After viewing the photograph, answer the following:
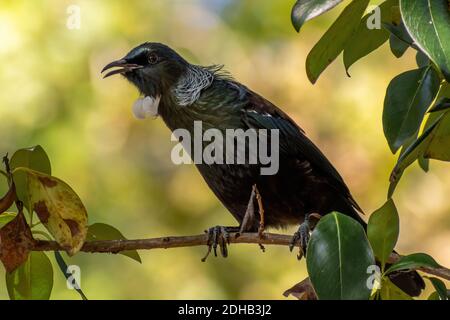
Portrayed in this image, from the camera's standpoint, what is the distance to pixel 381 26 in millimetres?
2016

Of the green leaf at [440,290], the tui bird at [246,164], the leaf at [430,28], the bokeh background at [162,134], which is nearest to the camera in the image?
the leaf at [430,28]

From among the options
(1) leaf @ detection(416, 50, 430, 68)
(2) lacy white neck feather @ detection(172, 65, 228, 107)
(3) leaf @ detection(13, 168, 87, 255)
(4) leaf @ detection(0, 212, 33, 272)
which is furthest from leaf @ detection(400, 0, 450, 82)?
(2) lacy white neck feather @ detection(172, 65, 228, 107)

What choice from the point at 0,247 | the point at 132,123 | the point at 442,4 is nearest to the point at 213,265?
the point at 132,123

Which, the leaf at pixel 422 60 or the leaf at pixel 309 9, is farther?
the leaf at pixel 422 60

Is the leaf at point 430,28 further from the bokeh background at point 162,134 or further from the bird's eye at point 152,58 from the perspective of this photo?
the bokeh background at point 162,134

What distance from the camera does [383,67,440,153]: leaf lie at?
1.98 m

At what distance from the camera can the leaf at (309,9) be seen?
1696 mm

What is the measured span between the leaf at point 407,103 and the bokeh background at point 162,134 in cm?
267

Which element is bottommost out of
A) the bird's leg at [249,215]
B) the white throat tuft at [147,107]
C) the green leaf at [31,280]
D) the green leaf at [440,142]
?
the green leaf at [31,280]

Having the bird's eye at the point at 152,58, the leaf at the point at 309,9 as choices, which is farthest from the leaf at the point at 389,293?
the bird's eye at the point at 152,58

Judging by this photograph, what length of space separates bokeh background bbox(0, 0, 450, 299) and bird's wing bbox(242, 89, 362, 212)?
5.25 ft

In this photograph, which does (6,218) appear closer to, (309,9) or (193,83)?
(309,9)

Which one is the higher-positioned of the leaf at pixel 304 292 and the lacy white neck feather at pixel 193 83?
the lacy white neck feather at pixel 193 83

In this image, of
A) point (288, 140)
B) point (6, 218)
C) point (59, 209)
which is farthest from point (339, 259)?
point (288, 140)
